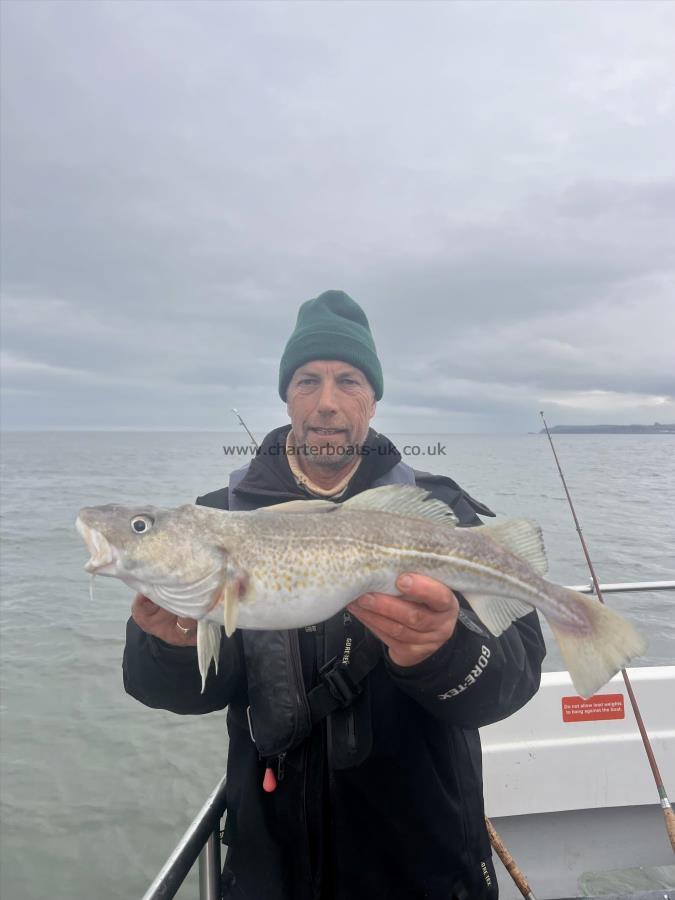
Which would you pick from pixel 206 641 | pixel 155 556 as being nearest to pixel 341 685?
pixel 206 641

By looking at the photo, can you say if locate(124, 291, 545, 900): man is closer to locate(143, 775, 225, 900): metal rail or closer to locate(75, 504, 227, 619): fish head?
locate(143, 775, 225, 900): metal rail

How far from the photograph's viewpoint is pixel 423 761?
2.90 meters

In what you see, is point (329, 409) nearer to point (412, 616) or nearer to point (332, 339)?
point (332, 339)

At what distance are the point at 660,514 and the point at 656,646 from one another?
1814 centimetres

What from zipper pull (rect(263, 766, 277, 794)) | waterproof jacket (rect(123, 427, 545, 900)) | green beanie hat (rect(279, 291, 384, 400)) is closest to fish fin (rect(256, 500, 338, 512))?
waterproof jacket (rect(123, 427, 545, 900))

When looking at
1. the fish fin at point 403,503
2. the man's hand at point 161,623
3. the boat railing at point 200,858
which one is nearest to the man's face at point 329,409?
the fish fin at point 403,503

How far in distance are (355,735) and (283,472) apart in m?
1.67

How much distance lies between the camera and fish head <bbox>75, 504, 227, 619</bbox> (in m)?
2.41

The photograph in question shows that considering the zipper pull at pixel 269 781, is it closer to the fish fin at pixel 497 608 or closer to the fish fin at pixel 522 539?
the fish fin at pixel 497 608

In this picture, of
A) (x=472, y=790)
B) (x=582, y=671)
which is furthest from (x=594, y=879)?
(x=582, y=671)

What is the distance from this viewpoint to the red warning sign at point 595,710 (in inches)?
177

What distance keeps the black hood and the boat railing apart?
177cm

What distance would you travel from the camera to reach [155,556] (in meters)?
2.45

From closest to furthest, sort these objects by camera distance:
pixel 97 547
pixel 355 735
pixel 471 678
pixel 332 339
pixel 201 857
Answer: pixel 97 547 → pixel 471 678 → pixel 355 735 → pixel 201 857 → pixel 332 339
